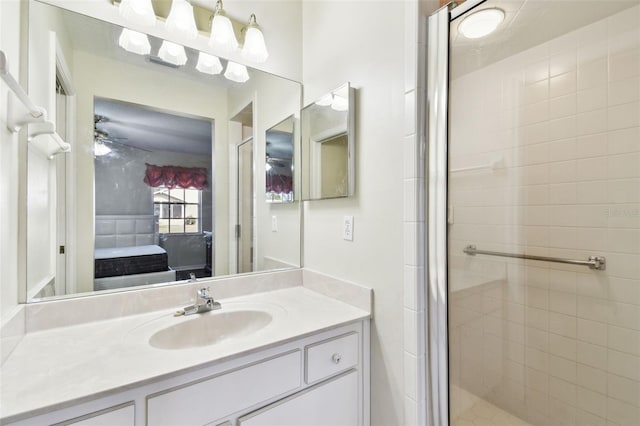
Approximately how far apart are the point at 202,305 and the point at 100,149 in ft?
2.45

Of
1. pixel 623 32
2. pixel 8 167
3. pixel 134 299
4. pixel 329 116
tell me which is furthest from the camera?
pixel 329 116

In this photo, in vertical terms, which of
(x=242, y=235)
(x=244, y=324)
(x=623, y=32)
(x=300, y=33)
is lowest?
(x=244, y=324)

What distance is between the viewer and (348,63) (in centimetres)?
129

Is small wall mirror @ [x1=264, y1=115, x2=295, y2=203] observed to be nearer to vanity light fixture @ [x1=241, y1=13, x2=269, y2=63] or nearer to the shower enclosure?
vanity light fixture @ [x1=241, y1=13, x2=269, y2=63]

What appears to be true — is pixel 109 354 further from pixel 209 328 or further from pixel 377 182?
pixel 377 182

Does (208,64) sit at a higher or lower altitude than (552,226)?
higher

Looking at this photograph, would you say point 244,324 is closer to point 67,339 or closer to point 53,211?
point 67,339

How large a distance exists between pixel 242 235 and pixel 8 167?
2.85 ft

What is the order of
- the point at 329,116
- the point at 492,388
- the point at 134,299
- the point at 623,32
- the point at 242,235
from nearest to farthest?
the point at 623,32 → the point at 134,299 → the point at 492,388 → the point at 329,116 → the point at 242,235

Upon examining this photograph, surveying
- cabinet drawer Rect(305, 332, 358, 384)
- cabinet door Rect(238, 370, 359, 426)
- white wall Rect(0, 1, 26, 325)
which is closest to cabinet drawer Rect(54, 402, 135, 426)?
cabinet door Rect(238, 370, 359, 426)

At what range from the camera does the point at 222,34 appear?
1.35m

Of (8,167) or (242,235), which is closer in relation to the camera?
(8,167)

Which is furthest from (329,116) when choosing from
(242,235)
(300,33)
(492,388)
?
(492,388)

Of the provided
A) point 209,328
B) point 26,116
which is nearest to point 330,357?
point 209,328
